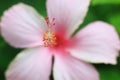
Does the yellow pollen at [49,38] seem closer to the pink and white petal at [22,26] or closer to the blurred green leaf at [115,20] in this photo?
the pink and white petal at [22,26]

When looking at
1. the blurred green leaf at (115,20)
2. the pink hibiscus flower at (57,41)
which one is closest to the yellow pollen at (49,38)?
the pink hibiscus flower at (57,41)

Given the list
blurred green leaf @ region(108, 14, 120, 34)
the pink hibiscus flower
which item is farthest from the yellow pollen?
blurred green leaf @ region(108, 14, 120, 34)

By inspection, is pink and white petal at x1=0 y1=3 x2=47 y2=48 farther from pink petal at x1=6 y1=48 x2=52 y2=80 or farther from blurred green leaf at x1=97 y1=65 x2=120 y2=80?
blurred green leaf at x1=97 y1=65 x2=120 y2=80

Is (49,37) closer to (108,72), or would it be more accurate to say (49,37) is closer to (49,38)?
(49,38)

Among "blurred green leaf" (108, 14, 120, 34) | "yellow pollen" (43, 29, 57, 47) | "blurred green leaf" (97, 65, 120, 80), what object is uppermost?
"blurred green leaf" (108, 14, 120, 34)

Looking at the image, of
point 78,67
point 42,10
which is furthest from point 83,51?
point 42,10

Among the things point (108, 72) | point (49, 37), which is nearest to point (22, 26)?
point (49, 37)
